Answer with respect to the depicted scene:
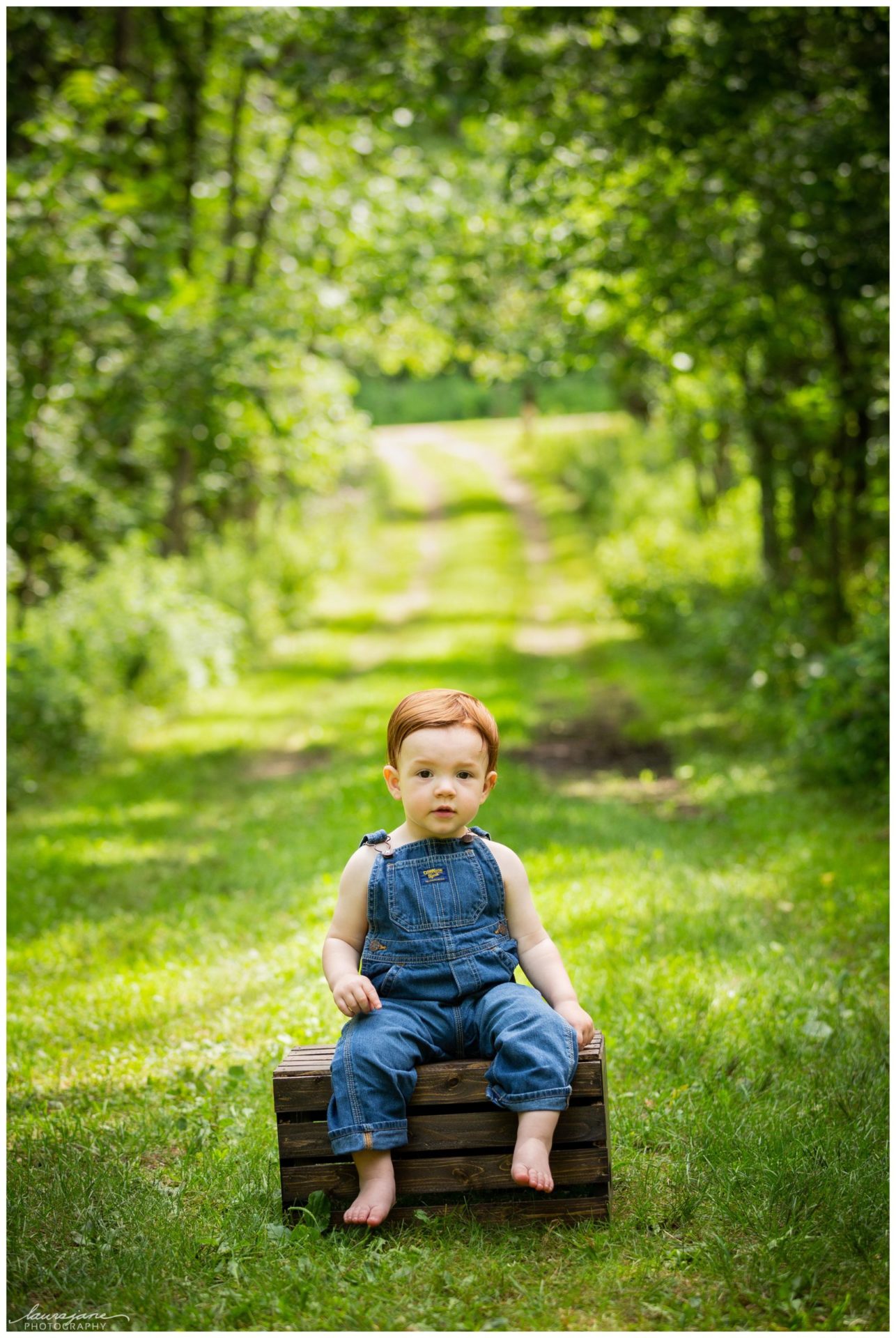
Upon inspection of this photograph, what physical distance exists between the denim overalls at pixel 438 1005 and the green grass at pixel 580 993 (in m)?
0.38

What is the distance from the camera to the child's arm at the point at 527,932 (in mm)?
3633

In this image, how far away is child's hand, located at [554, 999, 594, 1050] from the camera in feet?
11.3

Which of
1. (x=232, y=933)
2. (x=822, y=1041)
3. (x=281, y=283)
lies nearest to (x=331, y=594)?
(x=281, y=283)

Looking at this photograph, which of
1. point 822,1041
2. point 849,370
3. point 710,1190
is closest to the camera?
point 710,1190

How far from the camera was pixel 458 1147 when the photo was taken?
3.36 m

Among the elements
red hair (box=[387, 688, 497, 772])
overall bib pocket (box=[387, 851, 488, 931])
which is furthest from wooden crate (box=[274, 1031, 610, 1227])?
red hair (box=[387, 688, 497, 772])

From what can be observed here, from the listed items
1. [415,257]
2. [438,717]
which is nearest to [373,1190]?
Answer: [438,717]

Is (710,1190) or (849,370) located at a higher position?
(849,370)

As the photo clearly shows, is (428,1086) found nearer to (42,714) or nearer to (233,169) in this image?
(42,714)

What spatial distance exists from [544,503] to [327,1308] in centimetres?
3024

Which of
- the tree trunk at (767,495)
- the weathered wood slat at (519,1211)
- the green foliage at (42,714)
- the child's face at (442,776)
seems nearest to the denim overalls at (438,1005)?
the child's face at (442,776)

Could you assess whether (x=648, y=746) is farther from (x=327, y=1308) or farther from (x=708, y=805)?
(x=327, y=1308)

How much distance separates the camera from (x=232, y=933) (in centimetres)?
604
